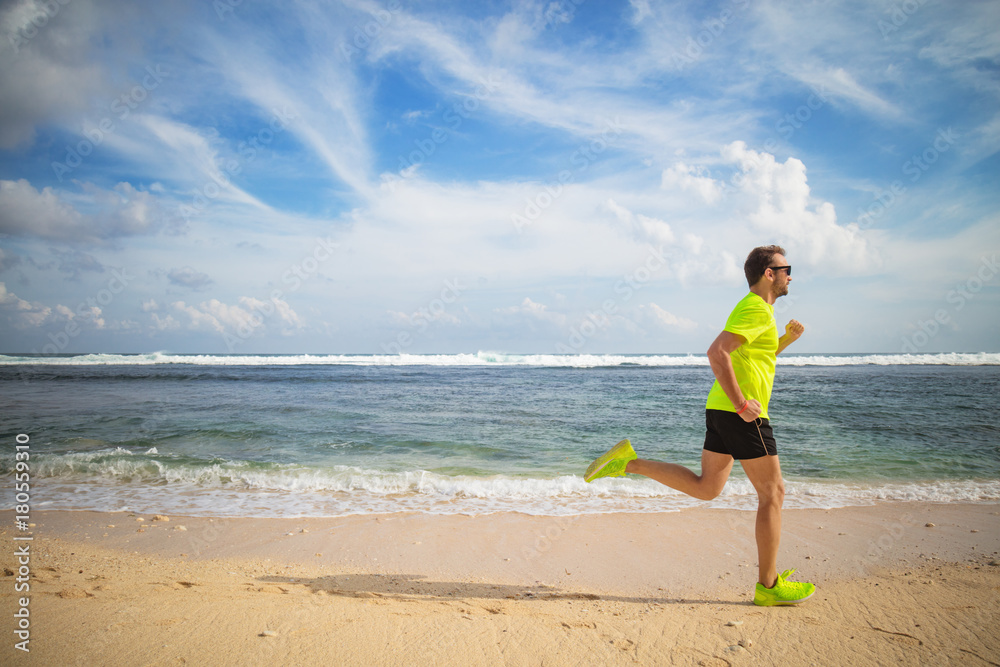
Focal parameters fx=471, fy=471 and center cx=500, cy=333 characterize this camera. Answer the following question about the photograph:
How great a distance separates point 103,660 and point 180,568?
69.8 inches

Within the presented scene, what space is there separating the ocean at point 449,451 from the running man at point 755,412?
8.08 ft

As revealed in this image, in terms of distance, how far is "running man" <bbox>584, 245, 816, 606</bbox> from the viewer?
2961 millimetres

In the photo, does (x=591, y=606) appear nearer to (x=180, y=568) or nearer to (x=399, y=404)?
(x=180, y=568)

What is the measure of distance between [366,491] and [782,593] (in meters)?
4.96

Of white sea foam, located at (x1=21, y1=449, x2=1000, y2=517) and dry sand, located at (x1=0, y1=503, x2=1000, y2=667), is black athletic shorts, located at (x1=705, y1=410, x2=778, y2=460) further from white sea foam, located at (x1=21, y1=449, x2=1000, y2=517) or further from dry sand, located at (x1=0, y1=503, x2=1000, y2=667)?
white sea foam, located at (x1=21, y1=449, x2=1000, y2=517)

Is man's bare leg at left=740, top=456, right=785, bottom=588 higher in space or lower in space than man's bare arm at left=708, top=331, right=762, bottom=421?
lower

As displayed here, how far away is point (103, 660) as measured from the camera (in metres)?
2.29

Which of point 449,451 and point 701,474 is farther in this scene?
point 449,451

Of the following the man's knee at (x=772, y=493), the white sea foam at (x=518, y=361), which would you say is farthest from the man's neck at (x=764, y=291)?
the white sea foam at (x=518, y=361)

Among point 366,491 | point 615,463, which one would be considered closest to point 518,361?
point 366,491

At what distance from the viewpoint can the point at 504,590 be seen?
3.49 meters

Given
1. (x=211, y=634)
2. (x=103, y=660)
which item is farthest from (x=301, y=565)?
(x=103, y=660)

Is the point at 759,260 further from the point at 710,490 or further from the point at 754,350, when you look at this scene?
the point at 710,490

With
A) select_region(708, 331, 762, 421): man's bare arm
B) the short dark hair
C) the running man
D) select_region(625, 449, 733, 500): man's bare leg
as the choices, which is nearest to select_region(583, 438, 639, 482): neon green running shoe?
select_region(625, 449, 733, 500): man's bare leg
